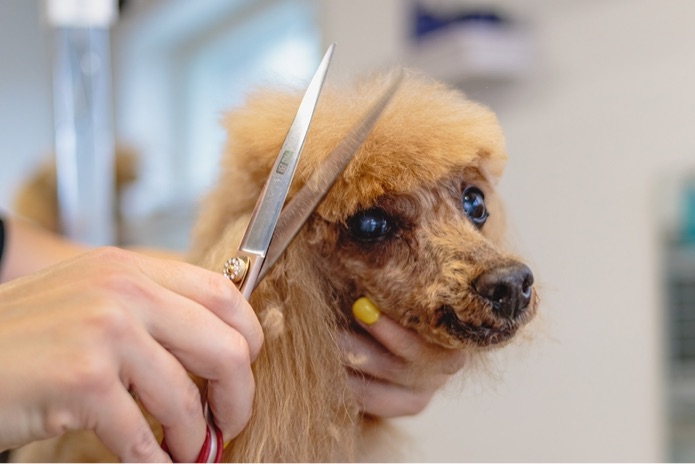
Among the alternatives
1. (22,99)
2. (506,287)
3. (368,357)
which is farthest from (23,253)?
(22,99)

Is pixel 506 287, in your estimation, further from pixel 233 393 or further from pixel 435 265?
pixel 233 393

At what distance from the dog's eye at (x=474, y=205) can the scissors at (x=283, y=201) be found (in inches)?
4.5

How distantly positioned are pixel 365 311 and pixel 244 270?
11 cm

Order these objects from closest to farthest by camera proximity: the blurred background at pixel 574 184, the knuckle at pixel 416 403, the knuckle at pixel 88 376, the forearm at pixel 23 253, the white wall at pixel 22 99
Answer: the knuckle at pixel 88 376, the knuckle at pixel 416 403, the forearm at pixel 23 253, the blurred background at pixel 574 184, the white wall at pixel 22 99

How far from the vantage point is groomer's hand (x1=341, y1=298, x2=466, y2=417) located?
54 centimetres

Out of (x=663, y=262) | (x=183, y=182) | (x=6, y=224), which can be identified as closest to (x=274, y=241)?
(x=6, y=224)

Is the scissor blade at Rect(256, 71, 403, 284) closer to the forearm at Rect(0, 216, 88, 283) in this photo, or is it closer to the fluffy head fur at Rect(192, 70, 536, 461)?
the fluffy head fur at Rect(192, 70, 536, 461)

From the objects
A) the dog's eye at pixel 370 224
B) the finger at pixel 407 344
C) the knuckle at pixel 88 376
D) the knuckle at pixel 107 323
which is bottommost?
the finger at pixel 407 344

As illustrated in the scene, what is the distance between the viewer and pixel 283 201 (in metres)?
0.48

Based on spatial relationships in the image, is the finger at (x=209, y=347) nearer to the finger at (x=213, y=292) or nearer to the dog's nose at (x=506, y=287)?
the finger at (x=213, y=292)

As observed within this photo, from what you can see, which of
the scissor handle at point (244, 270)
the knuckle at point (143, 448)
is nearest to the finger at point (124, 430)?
the knuckle at point (143, 448)

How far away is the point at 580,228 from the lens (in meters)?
1.23

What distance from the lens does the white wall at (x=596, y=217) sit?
1145mm

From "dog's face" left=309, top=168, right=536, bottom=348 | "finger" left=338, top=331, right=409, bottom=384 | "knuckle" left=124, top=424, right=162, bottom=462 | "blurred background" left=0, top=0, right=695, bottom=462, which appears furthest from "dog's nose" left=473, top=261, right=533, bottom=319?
"blurred background" left=0, top=0, right=695, bottom=462
